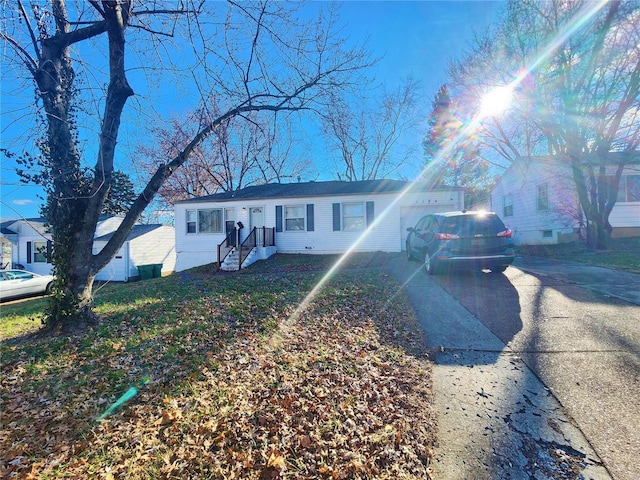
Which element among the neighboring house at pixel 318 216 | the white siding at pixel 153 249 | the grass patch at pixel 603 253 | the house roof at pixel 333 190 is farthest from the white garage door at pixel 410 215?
the white siding at pixel 153 249

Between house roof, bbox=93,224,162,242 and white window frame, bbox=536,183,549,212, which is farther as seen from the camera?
house roof, bbox=93,224,162,242

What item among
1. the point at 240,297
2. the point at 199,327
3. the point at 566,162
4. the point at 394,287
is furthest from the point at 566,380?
the point at 566,162

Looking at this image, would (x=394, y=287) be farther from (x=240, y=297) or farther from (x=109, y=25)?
(x=109, y=25)

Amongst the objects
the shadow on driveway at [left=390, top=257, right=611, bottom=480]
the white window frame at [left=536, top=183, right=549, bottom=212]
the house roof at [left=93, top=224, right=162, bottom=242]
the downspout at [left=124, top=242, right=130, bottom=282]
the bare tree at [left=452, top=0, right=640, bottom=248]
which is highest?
the bare tree at [left=452, top=0, right=640, bottom=248]

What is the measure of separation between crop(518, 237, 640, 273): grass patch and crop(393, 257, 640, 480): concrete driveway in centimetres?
396

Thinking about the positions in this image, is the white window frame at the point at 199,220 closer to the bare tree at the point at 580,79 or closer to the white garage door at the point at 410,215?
the white garage door at the point at 410,215

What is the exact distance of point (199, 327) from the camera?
445 cm

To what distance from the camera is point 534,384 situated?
9.46 feet

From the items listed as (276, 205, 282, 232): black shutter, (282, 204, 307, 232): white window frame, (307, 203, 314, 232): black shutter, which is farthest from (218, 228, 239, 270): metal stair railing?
(307, 203, 314, 232): black shutter

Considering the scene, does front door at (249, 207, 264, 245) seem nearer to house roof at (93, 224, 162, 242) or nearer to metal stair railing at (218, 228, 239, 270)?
metal stair railing at (218, 228, 239, 270)

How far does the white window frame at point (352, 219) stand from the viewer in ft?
45.0

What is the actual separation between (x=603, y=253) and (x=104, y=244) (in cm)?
2442

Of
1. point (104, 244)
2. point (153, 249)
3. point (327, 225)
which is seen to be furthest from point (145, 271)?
point (327, 225)

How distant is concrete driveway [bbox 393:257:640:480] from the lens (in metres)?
2.00
